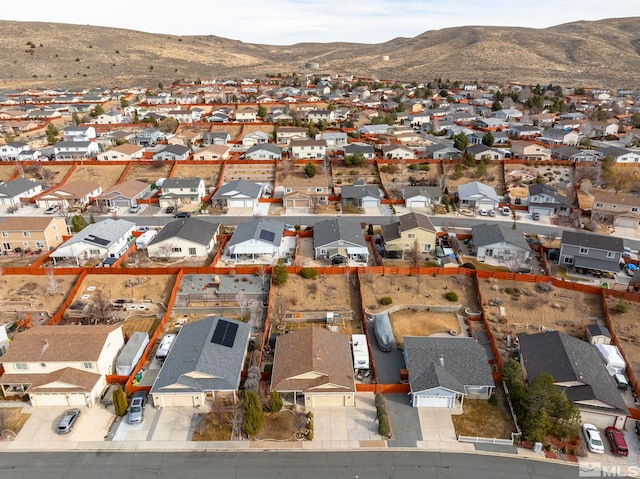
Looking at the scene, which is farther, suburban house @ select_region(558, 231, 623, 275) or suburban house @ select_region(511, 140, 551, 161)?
suburban house @ select_region(511, 140, 551, 161)

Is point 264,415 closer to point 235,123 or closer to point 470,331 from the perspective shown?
point 470,331

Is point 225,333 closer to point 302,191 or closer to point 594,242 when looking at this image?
point 302,191

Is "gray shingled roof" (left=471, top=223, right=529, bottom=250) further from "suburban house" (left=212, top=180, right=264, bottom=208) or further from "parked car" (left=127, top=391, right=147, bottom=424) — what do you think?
"parked car" (left=127, top=391, right=147, bottom=424)

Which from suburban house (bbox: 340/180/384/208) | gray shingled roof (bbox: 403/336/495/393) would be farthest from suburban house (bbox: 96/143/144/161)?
gray shingled roof (bbox: 403/336/495/393)

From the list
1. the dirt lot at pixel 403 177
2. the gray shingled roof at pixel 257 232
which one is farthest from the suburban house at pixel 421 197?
the gray shingled roof at pixel 257 232

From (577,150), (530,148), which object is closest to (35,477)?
(530,148)

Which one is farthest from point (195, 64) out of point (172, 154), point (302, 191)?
point (302, 191)
